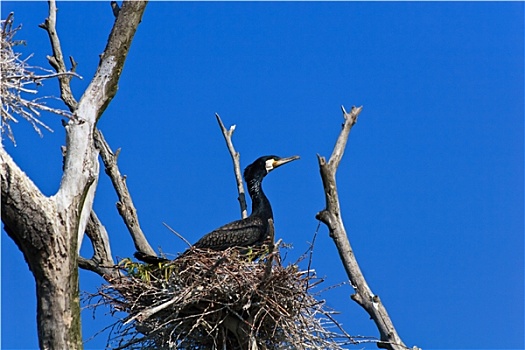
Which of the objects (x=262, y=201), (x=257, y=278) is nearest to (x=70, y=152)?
(x=257, y=278)

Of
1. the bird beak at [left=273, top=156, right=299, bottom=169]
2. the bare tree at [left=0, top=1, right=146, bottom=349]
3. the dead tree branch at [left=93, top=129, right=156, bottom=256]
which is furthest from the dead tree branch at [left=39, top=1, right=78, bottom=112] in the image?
the bare tree at [left=0, top=1, right=146, bottom=349]

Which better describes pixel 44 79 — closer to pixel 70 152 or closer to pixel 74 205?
pixel 70 152

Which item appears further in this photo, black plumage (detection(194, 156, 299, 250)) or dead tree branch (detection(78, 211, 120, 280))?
dead tree branch (detection(78, 211, 120, 280))

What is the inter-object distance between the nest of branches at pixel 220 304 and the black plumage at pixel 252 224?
2.58 ft

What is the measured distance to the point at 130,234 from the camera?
9.70 meters

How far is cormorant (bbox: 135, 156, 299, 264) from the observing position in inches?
325

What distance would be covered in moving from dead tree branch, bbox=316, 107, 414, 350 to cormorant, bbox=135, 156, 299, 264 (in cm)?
59

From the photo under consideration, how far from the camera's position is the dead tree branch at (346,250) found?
8.16 m

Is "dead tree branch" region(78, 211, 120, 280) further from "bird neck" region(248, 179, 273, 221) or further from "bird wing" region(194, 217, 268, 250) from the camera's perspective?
"bird neck" region(248, 179, 273, 221)

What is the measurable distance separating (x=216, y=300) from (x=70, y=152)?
74.7 inches

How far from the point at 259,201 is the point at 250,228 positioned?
744mm

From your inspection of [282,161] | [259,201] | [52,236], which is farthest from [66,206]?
[282,161]

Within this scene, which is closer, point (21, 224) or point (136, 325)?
point (21, 224)

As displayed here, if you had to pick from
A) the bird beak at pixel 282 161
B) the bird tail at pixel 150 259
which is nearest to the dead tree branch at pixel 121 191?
the bird beak at pixel 282 161
